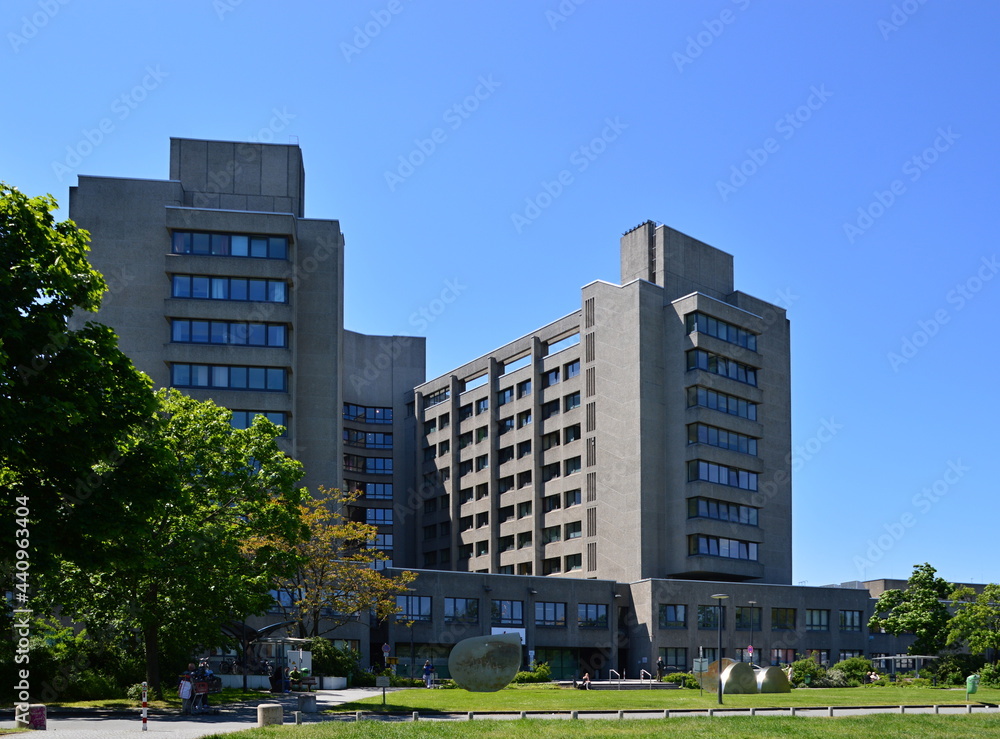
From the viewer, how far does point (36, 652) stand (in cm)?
4434

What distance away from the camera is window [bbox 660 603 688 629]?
90.5 m

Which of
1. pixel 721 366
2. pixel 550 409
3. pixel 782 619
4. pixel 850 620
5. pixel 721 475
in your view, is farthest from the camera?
pixel 550 409

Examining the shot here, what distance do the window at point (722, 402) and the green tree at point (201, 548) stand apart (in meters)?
55.3

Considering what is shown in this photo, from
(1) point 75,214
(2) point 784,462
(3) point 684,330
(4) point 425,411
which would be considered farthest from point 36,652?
(4) point 425,411

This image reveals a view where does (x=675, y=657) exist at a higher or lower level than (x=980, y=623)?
lower

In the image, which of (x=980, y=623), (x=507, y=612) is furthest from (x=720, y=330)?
(x=980, y=623)

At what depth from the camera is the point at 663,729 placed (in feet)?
107

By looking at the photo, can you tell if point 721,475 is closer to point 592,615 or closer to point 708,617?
point 708,617

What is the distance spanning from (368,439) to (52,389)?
106881 millimetres

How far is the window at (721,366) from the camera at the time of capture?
98.4 m

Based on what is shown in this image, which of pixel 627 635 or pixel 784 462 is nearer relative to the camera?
pixel 627 635

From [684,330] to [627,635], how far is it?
1086 inches

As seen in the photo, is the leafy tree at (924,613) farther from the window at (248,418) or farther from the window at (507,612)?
the window at (248,418)

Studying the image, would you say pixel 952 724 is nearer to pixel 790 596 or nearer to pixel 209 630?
pixel 209 630
